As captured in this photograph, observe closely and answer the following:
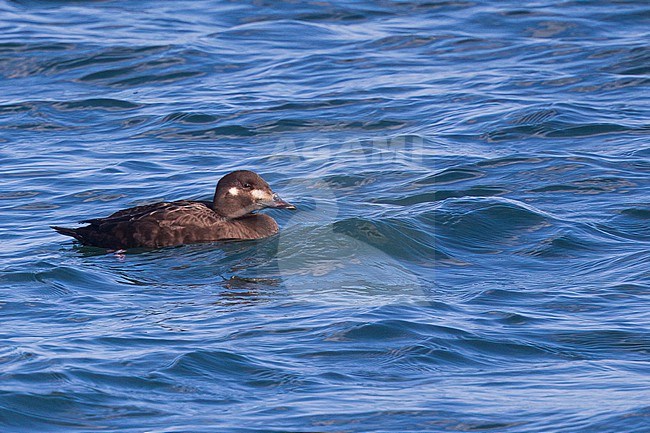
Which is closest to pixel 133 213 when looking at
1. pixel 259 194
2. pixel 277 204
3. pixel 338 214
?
pixel 259 194

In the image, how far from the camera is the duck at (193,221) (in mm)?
10758

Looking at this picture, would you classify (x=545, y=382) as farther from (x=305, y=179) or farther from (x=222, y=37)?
(x=222, y=37)

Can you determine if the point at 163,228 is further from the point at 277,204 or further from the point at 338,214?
the point at 338,214

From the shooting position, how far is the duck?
35.3 feet

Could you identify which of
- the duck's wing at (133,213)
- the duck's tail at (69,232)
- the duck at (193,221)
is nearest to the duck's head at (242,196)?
the duck at (193,221)

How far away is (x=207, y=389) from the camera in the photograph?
7.47m

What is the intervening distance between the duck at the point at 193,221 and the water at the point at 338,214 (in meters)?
0.20

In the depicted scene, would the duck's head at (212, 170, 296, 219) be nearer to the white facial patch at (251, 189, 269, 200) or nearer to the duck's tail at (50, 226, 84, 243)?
the white facial patch at (251, 189, 269, 200)

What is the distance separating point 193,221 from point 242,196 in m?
0.56

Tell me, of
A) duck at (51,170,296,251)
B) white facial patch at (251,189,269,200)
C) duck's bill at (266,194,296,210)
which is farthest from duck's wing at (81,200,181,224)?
duck's bill at (266,194,296,210)

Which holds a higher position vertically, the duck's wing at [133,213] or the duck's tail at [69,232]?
the duck's wing at [133,213]

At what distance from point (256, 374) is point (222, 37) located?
11844 mm

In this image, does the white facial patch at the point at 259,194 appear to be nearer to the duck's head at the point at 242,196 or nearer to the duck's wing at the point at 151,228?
the duck's head at the point at 242,196

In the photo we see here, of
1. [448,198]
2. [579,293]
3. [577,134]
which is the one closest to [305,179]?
[448,198]
